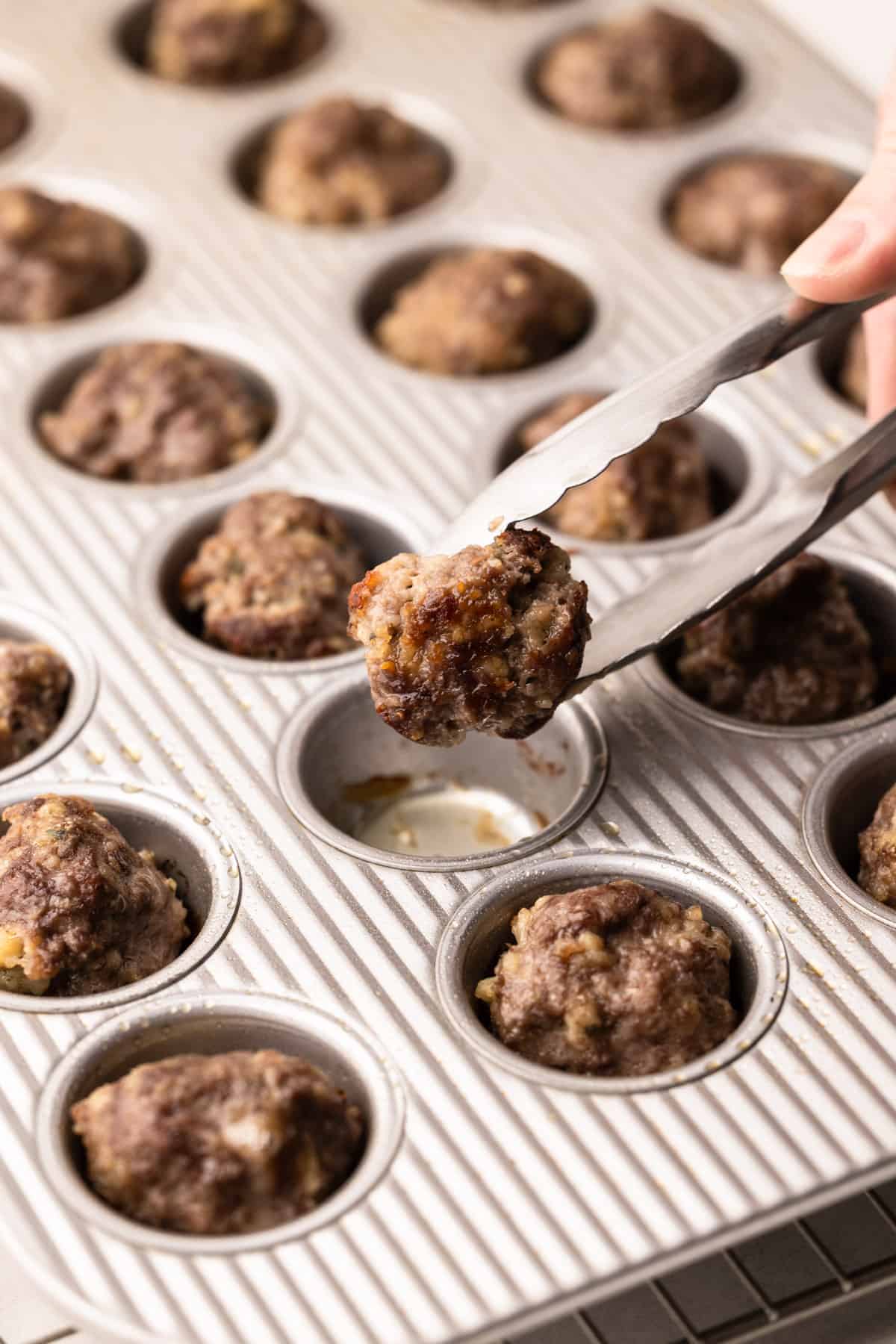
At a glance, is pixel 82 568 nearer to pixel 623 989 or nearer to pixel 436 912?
pixel 436 912

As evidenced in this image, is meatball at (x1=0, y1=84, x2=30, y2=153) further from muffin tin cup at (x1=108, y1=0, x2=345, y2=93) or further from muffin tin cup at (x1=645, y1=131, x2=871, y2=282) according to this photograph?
muffin tin cup at (x1=645, y1=131, x2=871, y2=282)

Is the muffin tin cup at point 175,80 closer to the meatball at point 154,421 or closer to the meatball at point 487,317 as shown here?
the meatball at point 487,317

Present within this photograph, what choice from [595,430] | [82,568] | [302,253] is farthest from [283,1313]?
[302,253]

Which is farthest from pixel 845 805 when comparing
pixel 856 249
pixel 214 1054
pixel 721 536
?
pixel 214 1054

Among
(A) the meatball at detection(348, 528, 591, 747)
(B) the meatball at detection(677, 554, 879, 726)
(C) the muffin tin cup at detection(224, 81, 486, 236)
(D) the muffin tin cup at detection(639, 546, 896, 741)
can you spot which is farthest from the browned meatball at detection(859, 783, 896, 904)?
(C) the muffin tin cup at detection(224, 81, 486, 236)

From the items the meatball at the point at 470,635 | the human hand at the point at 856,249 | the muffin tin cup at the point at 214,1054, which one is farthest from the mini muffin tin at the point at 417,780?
the human hand at the point at 856,249

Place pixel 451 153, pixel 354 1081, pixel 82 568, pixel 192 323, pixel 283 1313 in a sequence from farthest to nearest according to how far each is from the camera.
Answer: pixel 451 153
pixel 192 323
pixel 82 568
pixel 354 1081
pixel 283 1313
